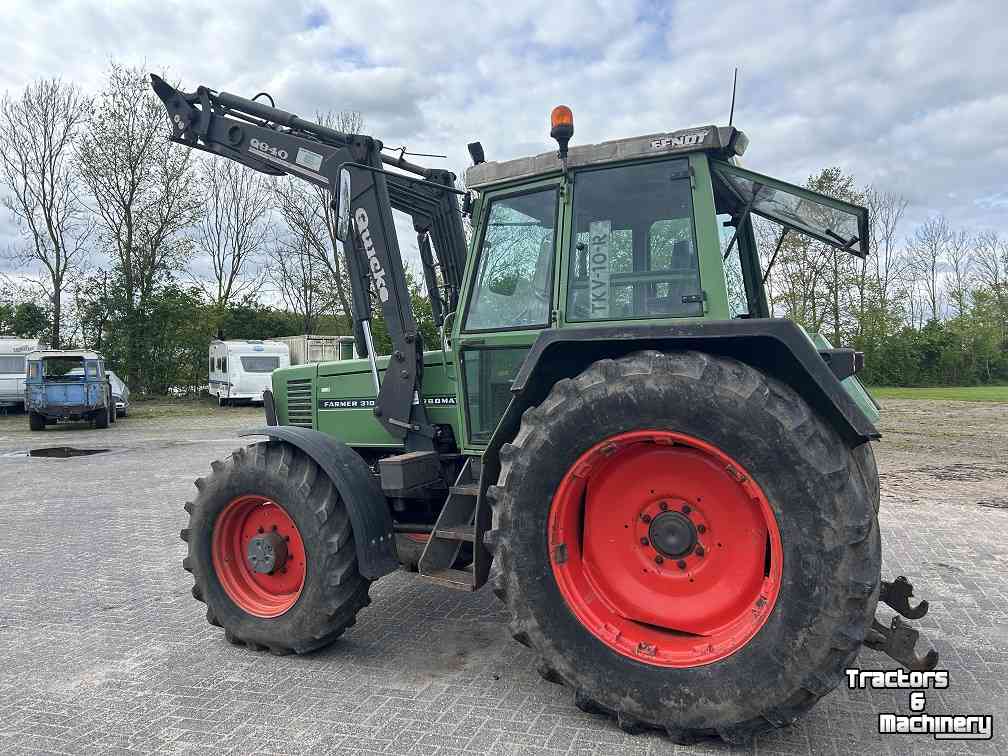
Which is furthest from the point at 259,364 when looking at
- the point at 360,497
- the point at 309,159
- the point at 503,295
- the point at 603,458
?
the point at 603,458

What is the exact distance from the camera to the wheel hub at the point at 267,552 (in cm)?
392

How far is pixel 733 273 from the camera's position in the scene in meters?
3.89

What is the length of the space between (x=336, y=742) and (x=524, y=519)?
123cm

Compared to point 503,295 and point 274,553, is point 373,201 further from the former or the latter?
point 274,553

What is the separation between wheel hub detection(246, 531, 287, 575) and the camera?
3.92m

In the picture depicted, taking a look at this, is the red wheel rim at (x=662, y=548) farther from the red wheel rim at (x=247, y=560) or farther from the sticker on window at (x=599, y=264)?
the red wheel rim at (x=247, y=560)

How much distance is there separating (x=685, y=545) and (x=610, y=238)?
4.97 feet

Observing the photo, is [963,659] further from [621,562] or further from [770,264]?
[770,264]

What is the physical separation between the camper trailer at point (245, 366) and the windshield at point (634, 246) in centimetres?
2310

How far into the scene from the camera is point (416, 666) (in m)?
3.72

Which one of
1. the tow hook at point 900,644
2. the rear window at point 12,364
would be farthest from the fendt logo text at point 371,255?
the rear window at point 12,364

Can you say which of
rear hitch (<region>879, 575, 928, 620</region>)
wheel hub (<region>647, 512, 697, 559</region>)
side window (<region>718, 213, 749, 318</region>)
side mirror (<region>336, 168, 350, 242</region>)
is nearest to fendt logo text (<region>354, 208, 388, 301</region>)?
side mirror (<region>336, 168, 350, 242</region>)

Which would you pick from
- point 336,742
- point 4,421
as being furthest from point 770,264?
point 4,421

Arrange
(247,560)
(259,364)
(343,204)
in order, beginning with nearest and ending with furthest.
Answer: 1. (343,204)
2. (247,560)
3. (259,364)
